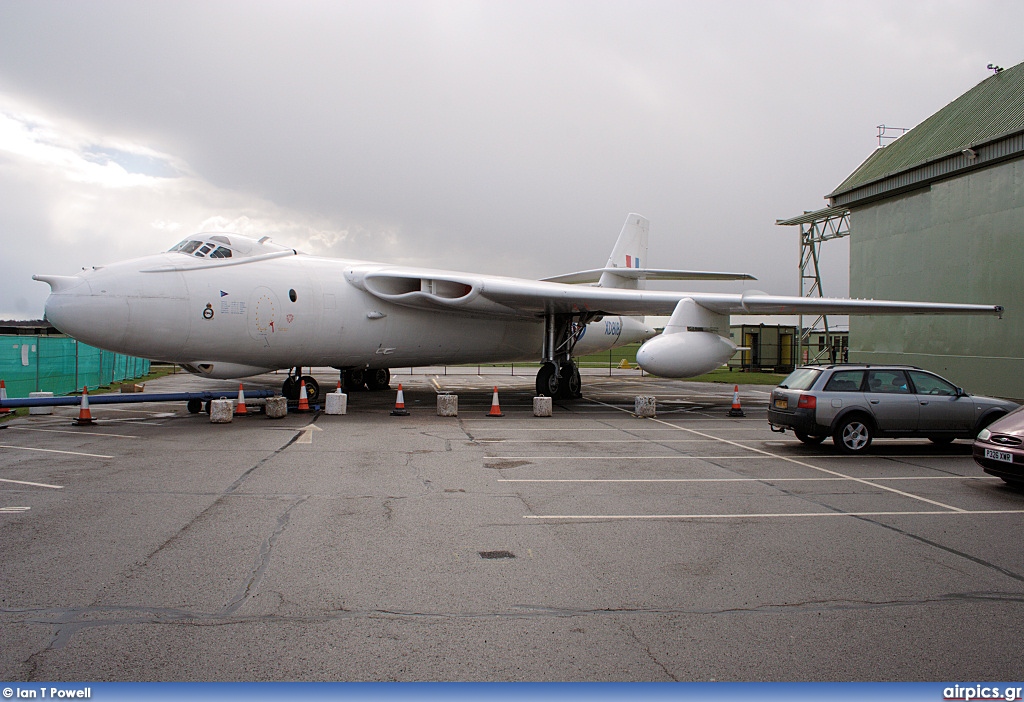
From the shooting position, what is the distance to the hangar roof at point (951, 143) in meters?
19.4

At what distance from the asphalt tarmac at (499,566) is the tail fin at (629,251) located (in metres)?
13.3

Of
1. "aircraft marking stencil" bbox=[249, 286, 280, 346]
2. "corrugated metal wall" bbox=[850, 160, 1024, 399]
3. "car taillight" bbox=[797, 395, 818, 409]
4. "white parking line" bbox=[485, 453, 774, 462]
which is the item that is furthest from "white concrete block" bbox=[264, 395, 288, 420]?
"corrugated metal wall" bbox=[850, 160, 1024, 399]

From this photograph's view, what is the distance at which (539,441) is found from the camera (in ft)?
36.0

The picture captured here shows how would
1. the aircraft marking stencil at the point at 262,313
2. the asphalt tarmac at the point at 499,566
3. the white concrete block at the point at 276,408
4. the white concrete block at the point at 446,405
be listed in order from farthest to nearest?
the white concrete block at the point at 446,405 < the white concrete block at the point at 276,408 < the aircraft marking stencil at the point at 262,313 < the asphalt tarmac at the point at 499,566

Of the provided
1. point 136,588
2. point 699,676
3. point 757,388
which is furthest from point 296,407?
point 757,388

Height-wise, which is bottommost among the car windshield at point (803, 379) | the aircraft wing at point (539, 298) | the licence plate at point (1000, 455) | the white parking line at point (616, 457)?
the white parking line at point (616, 457)

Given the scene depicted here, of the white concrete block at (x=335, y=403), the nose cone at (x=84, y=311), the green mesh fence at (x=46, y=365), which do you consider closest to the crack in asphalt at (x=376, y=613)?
the nose cone at (x=84, y=311)

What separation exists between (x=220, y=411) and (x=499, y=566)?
9476 millimetres

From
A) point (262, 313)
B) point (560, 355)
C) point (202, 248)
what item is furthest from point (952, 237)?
point (202, 248)

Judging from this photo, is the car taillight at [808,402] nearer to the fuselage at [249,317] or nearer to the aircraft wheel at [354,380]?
the fuselage at [249,317]

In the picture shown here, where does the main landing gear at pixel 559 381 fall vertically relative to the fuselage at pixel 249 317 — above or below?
below

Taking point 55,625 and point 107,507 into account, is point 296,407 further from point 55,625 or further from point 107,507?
point 55,625

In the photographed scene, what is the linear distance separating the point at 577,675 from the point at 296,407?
42.4 ft

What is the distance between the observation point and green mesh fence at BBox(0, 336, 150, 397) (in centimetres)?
1583
